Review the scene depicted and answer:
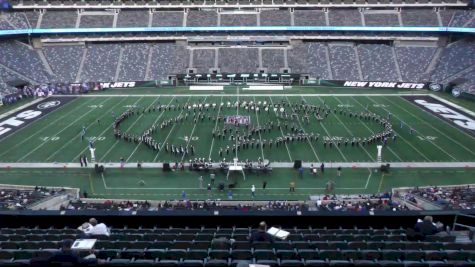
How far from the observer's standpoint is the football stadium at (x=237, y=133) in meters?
7.76

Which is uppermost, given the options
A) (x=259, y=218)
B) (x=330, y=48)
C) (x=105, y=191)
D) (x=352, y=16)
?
(x=352, y=16)

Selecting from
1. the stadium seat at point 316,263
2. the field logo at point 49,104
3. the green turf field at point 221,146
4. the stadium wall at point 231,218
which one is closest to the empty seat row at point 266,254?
the stadium seat at point 316,263

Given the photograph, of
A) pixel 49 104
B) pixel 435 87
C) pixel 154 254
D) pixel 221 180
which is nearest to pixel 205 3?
pixel 49 104

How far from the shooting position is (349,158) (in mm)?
23578

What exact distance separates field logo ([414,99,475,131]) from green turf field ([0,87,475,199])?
92 centimetres

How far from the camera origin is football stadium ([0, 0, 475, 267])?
7.76 metres

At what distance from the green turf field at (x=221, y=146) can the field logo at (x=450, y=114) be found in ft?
3.02

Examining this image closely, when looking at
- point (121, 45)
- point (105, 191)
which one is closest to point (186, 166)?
point (105, 191)

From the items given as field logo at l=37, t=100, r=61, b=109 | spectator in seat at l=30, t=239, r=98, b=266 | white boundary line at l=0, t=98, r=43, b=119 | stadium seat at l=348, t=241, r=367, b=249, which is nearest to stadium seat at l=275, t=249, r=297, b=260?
stadium seat at l=348, t=241, r=367, b=249

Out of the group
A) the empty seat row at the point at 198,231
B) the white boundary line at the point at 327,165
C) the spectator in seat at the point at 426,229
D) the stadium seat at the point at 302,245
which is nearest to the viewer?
the stadium seat at the point at 302,245

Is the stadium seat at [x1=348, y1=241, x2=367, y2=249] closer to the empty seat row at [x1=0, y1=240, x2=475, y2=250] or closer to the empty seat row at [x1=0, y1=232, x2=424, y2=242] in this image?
the empty seat row at [x1=0, y1=240, x2=475, y2=250]

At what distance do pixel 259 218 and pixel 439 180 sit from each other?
15.0 m

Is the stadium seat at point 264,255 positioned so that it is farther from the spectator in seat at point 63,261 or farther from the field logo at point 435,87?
the field logo at point 435,87

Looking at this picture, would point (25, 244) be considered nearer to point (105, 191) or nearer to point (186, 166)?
point (105, 191)
